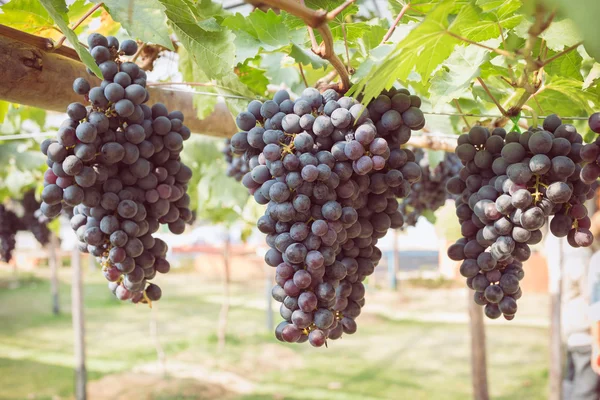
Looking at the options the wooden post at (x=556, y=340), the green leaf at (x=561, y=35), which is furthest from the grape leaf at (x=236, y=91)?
the wooden post at (x=556, y=340)

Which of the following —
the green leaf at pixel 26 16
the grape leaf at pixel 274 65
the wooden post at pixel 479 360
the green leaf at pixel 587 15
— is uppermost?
the grape leaf at pixel 274 65

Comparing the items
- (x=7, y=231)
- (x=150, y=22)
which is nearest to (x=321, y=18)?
(x=150, y=22)

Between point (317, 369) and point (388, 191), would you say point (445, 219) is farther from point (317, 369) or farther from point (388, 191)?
point (317, 369)

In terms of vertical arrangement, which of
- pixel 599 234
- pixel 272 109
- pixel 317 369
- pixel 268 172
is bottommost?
pixel 317 369

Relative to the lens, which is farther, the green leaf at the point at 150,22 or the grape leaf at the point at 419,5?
the grape leaf at the point at 419,5

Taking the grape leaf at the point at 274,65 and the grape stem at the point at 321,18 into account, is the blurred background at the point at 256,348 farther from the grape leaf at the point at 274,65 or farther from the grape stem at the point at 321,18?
the grape stem at the point at 321,18

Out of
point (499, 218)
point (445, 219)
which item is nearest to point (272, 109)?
point (499, 218)

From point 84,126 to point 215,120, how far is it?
0.67m

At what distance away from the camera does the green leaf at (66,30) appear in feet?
2.45

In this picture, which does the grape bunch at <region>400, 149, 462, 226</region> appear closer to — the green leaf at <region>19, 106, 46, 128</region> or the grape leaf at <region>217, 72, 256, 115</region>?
the grape leaf at <region>217, 72, 256, 115</region>

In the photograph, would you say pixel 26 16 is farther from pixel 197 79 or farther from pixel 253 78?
pixel 253 78

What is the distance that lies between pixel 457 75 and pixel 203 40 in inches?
17.6

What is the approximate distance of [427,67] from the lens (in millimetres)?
803

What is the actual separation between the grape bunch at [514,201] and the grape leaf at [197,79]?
0.64 m
